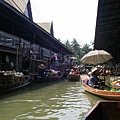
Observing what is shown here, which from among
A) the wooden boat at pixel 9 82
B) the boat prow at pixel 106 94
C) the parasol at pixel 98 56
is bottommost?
the boat prow at pixel 106 94

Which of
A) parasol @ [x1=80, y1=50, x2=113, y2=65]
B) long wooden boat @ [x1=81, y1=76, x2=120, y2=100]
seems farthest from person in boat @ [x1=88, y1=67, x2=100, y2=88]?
parasol @ [x1=80, y1=50, x2=113, y2=65]

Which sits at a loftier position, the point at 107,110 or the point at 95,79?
the point at 95,79

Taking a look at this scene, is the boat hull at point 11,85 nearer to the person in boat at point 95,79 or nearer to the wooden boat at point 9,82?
the wooden boat at point 9,82

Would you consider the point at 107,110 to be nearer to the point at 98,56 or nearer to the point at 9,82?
the point at 98,56

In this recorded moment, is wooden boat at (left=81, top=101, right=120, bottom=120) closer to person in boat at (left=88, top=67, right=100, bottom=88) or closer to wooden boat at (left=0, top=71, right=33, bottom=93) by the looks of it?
person in boat at (left=88, top=67, right=100, bottom=88)

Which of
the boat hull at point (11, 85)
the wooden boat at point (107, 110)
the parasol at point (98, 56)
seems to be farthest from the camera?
the parasol at point (98, 56)

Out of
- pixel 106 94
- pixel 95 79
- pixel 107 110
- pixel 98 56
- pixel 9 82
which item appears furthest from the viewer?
pixel 98 56

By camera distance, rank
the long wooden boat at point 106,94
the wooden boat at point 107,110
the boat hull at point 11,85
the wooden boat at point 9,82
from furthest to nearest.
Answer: the wooden boat at point 9,82, the boat hull at point 11,85, the long wooden boat at point 106,94, the wooden boat at point 107,110

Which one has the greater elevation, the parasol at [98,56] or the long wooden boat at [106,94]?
the parasol at [98,56]

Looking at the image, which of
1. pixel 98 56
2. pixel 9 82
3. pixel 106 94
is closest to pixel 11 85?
pixel 9 82

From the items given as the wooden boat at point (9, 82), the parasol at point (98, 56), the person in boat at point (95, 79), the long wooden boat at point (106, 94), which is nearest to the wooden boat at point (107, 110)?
the long wooden boat at point (106, 94)

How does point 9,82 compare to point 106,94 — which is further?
point 9,82

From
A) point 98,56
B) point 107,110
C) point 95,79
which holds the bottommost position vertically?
point 107,110

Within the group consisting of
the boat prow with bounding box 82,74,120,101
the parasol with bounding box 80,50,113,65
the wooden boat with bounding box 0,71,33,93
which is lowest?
the boat prow with bounding box 82,74,120,101
